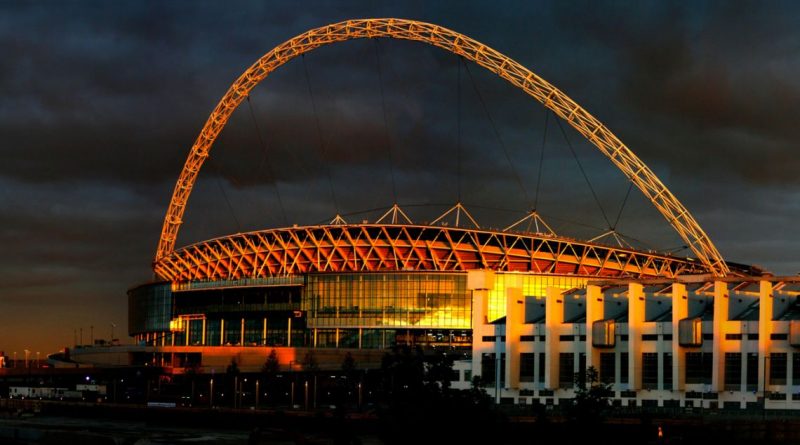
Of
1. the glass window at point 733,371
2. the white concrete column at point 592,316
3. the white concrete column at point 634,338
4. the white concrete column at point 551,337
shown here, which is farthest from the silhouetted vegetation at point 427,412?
the white concrete column at point 551,337

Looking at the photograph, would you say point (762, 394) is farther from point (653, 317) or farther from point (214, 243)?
point (214, 243)

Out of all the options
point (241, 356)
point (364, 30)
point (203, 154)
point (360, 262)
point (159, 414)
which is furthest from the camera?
point (203, 154)

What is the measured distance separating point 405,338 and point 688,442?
90611mm

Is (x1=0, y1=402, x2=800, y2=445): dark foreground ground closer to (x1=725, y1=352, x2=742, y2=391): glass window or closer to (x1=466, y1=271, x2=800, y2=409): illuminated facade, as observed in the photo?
(x1=466, y1=271, x2=800, y2=409): illuminated facade

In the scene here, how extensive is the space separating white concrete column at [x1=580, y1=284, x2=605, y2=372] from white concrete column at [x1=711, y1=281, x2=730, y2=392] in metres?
11.1

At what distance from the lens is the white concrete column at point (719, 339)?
Answer: 100 metres

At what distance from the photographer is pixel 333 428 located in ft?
322

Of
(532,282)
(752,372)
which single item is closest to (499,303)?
(532,282)

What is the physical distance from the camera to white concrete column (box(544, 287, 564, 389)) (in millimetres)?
108375

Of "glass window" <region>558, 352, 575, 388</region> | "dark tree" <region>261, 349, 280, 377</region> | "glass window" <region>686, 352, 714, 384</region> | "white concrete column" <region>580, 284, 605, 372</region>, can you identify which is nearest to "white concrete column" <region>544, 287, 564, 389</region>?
"glass window" <region>558, 352, 575, 388</region>

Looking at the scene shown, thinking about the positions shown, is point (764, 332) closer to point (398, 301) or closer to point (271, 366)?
point (271, 366)

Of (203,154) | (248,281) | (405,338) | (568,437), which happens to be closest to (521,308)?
(568,437)

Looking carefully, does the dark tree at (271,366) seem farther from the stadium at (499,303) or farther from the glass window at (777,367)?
the glass window at (777,367)

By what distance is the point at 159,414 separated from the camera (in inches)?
5266
